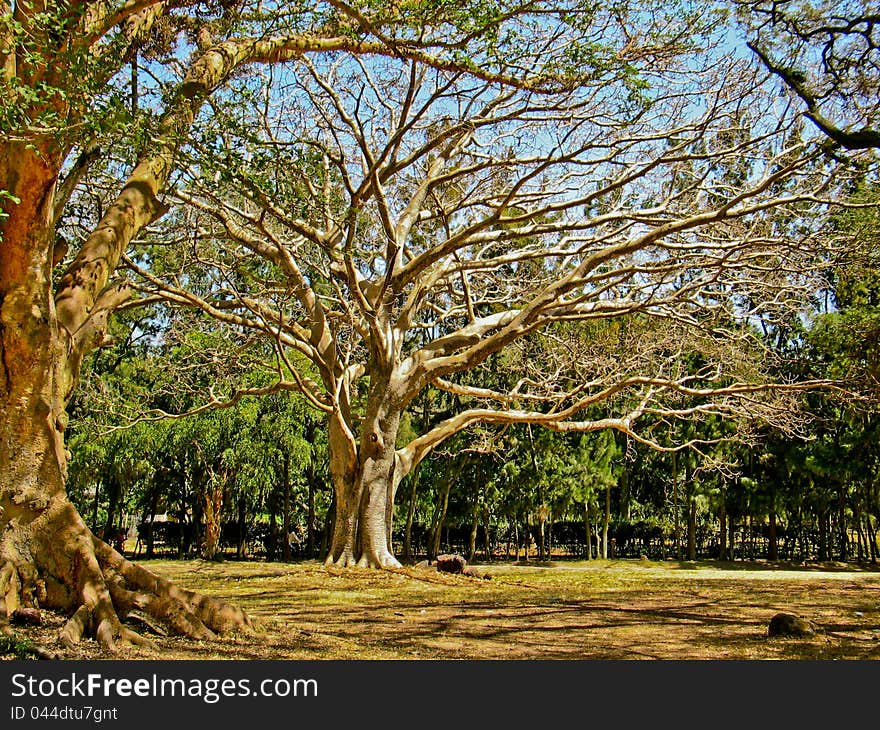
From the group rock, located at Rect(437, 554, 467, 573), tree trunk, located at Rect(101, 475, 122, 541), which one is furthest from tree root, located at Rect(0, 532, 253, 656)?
tree trunk, located at Rect(101, 475, 122, 541)

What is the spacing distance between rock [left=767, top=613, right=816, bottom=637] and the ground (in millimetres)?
121

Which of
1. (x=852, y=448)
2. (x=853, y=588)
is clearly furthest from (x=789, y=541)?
(x=853, y=588)

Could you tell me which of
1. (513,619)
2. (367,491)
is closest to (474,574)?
(367,491)

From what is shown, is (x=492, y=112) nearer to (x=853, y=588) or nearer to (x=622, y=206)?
(x=622, y=206)

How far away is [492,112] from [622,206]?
9.80ft

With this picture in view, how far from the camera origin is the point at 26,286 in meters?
6.74

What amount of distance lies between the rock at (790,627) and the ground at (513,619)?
121mm

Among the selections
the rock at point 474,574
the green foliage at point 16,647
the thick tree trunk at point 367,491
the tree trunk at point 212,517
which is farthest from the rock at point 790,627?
the tree trunk at point 212,517

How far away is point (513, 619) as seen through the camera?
8.40 metres

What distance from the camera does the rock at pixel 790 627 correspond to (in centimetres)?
710

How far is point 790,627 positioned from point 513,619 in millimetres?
2719

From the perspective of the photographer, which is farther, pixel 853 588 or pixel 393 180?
pixel 393 180

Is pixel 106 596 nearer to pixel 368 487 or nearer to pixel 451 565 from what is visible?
pixel 368 487

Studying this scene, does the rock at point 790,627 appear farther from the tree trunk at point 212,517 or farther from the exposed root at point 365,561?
the tree trunk at point 212,517
